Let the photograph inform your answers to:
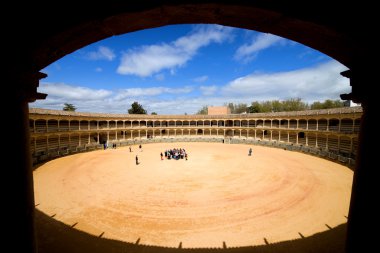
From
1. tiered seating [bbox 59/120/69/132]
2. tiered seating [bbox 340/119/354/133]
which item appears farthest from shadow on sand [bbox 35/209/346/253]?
tiered seating [bbox 59/120/69/132]

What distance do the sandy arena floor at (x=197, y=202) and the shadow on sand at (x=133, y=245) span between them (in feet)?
1.58

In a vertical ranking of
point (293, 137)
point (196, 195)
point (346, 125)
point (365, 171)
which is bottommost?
point (196, 195)

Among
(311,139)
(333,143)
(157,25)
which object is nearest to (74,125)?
(157,25)

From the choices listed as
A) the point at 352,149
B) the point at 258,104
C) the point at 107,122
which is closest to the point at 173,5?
the point at 352,149

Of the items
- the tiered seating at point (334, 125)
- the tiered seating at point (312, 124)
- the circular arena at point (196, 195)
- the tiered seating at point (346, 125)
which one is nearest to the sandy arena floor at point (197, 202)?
the circular arena at point (196, 195)

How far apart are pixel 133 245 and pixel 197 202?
525 centimetres

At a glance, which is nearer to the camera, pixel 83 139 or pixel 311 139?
pixel 311 139

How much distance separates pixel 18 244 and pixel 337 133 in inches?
1337

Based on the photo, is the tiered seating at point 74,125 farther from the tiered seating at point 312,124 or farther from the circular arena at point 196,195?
the tiered seating at point 312,124

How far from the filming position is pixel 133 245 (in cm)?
766

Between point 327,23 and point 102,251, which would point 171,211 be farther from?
point 327,23

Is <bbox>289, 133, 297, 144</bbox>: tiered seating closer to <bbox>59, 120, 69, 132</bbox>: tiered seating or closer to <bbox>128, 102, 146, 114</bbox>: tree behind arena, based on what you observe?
<bbox>59, 120, 69, 132</bbox>: tiered seating

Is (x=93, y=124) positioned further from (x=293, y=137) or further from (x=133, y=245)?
(x=293, y=137)

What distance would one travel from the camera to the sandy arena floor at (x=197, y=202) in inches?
346
